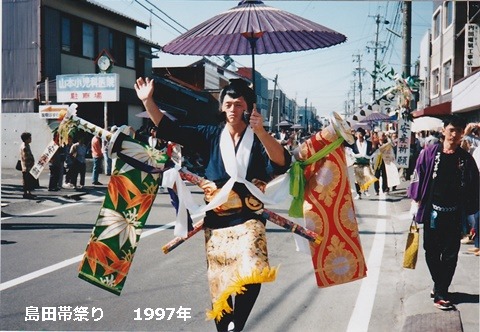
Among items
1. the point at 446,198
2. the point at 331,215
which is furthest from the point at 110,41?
the point at 331,215

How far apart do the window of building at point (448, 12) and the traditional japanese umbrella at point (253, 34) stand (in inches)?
830

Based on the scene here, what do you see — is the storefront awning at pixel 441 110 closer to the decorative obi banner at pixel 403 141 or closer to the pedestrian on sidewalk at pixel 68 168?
the decorative obi banner at pixel 403 141

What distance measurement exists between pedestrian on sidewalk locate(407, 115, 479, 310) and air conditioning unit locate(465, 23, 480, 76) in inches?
602

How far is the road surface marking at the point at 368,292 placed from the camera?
13.8ft

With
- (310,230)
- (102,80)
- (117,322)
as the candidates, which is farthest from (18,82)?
(310,230)

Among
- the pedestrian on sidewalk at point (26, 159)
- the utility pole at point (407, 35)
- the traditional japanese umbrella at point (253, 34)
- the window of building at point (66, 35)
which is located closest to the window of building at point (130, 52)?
the window of building at point (66, 35)

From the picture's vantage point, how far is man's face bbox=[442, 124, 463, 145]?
4.32 meters

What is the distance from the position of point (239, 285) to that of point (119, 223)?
0.96 m

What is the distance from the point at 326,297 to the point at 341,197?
2047 mm

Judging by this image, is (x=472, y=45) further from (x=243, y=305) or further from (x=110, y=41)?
(x=243, y=305)

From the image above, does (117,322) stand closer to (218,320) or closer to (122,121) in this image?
(218,320)

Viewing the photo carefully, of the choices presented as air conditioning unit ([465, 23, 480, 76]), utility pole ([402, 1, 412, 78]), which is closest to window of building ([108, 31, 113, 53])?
utility pole ([402, 1, 412, 78])

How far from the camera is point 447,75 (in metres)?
23.6

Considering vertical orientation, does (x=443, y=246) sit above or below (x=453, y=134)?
below
